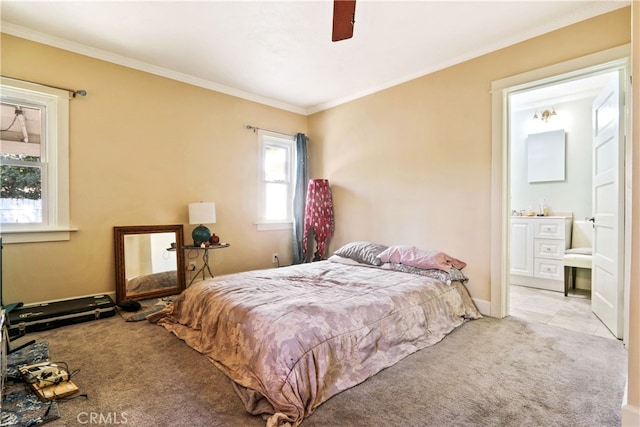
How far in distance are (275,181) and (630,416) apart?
417 cm

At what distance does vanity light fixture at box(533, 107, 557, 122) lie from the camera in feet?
15.3

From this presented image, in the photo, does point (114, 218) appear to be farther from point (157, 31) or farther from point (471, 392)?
point (471, 392)

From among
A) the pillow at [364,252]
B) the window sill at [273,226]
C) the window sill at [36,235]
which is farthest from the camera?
the window sill at [273,226]

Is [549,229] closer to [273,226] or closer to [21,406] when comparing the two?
[273,226]

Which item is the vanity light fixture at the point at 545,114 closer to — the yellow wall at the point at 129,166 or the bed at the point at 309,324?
the bed at the point at 309,324

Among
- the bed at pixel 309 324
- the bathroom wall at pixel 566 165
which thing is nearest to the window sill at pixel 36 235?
the bed at pixel 309 324

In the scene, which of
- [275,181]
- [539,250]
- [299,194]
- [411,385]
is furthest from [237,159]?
[539,250]

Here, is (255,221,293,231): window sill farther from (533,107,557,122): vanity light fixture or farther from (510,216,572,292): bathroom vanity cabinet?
(533,107,557,122): vanity light fixture

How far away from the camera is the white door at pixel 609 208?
99.0 inches

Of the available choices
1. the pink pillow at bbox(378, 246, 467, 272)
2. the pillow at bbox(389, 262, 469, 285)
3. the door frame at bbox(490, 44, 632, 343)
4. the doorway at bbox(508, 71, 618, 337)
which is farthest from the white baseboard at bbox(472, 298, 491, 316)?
the doorway at bbox(508, 71, 618, 337)

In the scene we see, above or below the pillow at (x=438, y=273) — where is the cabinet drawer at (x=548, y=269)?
below

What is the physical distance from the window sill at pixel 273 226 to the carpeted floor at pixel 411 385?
7.00 feet

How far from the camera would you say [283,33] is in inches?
111

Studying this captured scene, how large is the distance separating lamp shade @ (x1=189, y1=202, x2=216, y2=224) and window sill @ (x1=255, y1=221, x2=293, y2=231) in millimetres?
853
